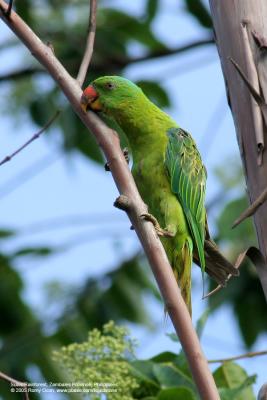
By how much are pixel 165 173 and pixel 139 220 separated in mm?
1503

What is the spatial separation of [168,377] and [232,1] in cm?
145

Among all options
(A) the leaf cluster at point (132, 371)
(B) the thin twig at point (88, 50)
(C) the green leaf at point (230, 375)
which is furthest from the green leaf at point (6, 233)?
(B) the thin twig at point (88, 50)

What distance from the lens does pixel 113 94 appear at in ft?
12.1

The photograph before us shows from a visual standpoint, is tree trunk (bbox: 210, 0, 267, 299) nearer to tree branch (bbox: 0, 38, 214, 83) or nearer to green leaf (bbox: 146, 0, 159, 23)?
green leaf (bbox: 146, 0, 159, 23)

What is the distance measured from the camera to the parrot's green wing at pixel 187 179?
3693 mm

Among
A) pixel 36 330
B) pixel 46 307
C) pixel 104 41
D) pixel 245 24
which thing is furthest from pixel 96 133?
pixel 104 41

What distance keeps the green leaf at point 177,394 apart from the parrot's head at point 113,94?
4.26 ft

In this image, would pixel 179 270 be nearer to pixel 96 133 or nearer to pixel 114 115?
pixel 114 115

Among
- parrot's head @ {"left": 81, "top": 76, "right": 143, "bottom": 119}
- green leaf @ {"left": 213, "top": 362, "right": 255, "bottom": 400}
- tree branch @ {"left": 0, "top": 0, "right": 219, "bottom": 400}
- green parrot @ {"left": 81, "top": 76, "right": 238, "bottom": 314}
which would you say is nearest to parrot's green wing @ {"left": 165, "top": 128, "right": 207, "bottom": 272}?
green parrot @ {"left": 81, "top": 76, "right": 238, "bottom": 314}

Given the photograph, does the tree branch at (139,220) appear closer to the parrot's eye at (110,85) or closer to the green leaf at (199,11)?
the parrot's eye at (110,85)

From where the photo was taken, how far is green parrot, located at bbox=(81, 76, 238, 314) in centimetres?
367

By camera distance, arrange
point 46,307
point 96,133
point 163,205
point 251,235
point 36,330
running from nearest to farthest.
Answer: point 96,133
point 163,205
point 251,235
point 36,330
point 46,307

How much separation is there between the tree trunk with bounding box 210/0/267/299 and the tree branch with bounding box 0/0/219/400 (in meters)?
0.35

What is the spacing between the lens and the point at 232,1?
264cm
